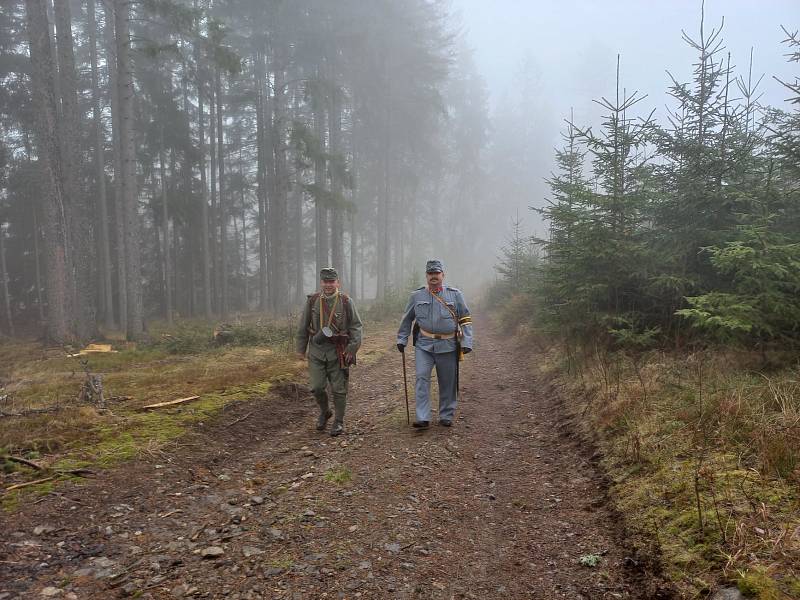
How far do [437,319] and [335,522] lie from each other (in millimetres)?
3263

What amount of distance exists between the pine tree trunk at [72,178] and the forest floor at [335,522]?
974 cm

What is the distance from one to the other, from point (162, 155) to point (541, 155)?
49.0 metres

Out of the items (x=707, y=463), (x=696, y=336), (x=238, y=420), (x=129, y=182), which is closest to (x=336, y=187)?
(x=129, y=182)

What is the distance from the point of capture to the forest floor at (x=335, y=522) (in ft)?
10.2

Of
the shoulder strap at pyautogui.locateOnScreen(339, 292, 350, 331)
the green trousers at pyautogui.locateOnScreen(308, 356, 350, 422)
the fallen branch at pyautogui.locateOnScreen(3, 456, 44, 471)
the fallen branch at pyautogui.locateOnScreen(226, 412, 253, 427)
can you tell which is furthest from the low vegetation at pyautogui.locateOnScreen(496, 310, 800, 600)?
the fallen branch at pyautogui.locateOnScreen(3, 456, 44, 471)

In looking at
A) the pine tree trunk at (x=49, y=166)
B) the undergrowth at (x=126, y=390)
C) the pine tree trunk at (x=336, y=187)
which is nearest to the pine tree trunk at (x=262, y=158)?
the pine tree trunk at (x=336, y=187)

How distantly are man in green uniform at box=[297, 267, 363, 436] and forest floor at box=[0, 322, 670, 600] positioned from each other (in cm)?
54

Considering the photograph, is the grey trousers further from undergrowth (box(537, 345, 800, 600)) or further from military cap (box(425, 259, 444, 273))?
undergrowth (box(537, 345, 800, 600))

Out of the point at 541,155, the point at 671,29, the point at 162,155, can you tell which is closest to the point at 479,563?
the point at 162,155

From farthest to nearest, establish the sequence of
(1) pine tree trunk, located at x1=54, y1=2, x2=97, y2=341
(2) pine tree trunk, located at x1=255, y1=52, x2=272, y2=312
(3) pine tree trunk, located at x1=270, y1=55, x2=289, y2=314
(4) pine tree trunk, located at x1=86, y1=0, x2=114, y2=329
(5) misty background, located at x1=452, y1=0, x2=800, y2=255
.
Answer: (5) misty background, located at x1=452, y1=0, x2=800, y2=255, (2) pine tree trunk, located at x1=255, y1=52, x2=272, y2=312, (3) pine tree trunk, located at x1=270, y1=55, x2=289, y2=314, (4) pine tree trunk, located at x1=86, y1=0, x2=114, y2=329, (1) pine tree trunk, located at x1=54, y1=2, x2=97, y2=341

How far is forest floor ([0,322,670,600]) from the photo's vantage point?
310 centimetres

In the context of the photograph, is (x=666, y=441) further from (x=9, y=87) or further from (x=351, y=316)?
(x=9, y=87)

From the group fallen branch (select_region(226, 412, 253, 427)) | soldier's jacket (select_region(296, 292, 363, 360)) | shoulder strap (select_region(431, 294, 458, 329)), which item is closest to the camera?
fallen branch (select_region(226, 412, 253, 427))

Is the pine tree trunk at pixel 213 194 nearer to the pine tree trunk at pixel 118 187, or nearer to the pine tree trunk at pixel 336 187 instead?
the pine tree trunk at pixel 118 187
